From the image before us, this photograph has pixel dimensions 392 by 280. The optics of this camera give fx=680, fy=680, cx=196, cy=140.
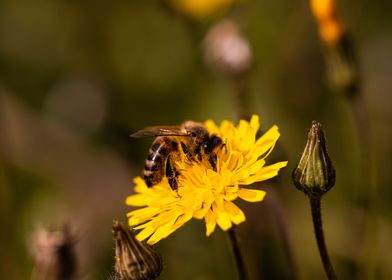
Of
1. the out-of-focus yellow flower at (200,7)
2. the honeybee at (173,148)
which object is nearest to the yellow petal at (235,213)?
the honeybee at (173,148)

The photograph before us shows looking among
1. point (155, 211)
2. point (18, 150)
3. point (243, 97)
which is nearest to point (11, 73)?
point (18, 150)

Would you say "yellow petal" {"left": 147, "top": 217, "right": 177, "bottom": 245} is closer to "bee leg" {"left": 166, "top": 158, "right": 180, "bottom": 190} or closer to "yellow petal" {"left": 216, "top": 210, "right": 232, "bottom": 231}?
"yellow petal" {"left": 216, "top": 210, "right": 232, "bottom": 231}

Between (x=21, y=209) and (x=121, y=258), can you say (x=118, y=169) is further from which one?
(x=121, y=258)

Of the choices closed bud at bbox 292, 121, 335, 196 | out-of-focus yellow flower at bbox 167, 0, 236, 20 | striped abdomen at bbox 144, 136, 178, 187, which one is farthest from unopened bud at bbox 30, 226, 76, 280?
out-of-focus yellow flower at bbox 167, 0, 236, 20

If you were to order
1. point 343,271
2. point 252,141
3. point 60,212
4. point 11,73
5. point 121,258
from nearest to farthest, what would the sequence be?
1. point 121,258
2. point 252,141
3. point 343,271
4. point 60,212
5. point 11,73

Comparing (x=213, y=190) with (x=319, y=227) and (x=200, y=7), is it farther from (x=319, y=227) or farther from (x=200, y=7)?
(x=200, y=7)

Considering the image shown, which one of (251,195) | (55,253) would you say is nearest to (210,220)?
(251,195)
